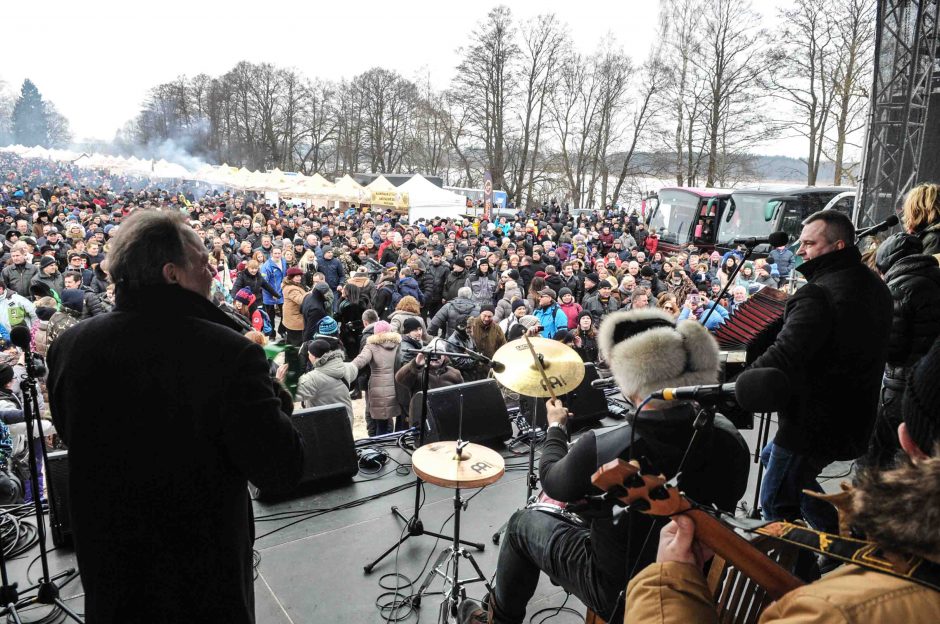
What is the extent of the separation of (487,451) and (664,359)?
1.61 metres

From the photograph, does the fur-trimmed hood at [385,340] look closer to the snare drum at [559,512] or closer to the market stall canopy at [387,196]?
the snare drum at [559,512]

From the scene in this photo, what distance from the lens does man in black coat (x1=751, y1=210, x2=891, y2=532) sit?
2572 mm

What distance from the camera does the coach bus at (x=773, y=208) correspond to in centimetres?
1644

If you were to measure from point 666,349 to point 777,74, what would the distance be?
93.7ft

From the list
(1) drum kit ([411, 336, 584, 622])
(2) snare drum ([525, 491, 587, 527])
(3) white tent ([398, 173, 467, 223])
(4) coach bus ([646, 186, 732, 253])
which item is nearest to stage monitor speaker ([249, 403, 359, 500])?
(1) drum kit ([411, 336, 584, 622])

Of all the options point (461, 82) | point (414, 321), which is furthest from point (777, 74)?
point (414, 321)

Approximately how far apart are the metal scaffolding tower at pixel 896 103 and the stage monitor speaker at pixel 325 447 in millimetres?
7966

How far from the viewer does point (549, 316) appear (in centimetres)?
752

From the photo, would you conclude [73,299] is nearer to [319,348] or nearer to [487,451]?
[319,348]

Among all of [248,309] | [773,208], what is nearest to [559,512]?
[248,309]

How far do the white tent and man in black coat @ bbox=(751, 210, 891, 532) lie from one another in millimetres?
22049

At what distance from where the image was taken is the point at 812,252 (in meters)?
2.77

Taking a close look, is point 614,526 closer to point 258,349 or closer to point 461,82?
point 258,349

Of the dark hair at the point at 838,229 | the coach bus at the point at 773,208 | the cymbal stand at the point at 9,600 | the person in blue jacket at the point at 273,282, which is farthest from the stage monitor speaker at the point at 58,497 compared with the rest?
the coach bus at the point at 773,208
